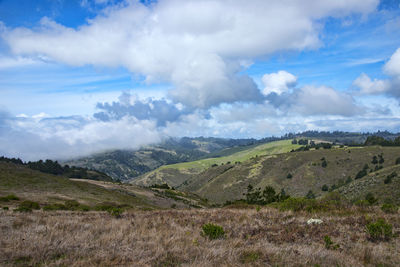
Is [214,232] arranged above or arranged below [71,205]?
above

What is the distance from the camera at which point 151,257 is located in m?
6.56

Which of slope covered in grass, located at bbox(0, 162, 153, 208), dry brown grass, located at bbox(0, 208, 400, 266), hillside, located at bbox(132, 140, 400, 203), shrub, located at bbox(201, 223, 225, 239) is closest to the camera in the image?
dry brown grass, located at bbox(0, 208, 400, 266)

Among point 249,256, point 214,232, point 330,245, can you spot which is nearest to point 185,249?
point 249,256

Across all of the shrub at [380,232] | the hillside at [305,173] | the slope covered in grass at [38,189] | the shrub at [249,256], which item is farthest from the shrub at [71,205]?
the hillside at [305,173]

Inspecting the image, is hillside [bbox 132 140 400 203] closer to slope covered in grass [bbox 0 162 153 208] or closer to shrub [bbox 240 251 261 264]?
slope covered in grass [bbox 0 162 153 208]

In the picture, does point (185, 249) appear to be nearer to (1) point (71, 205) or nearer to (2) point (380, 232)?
(2) point (380, 232)

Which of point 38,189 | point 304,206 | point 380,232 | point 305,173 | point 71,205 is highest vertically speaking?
point 380,232

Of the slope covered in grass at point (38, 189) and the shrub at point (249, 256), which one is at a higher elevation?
the shrub at point (249, 256)

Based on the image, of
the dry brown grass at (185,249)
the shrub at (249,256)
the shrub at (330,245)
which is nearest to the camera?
the dry brown grass at (185,249)

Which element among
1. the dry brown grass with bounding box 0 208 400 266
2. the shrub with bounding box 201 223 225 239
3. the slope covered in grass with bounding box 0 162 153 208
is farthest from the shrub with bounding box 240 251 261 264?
the slope covered in grass with bounding box 0 162 153 208

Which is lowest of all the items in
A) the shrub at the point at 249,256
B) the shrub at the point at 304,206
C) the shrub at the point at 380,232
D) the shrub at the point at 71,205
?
the shrub at the point at 71,205

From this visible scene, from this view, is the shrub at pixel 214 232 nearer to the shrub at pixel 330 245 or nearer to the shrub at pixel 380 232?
the shrub at pixel 330 245

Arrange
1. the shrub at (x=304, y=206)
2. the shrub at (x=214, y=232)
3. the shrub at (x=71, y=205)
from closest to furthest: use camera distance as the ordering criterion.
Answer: the shrub at (x=214, y=232) → the shrub at (x=304, y=206) → the shrub at (x=71, y=205)

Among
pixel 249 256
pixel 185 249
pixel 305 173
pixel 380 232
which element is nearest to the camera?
pixel 249 256
